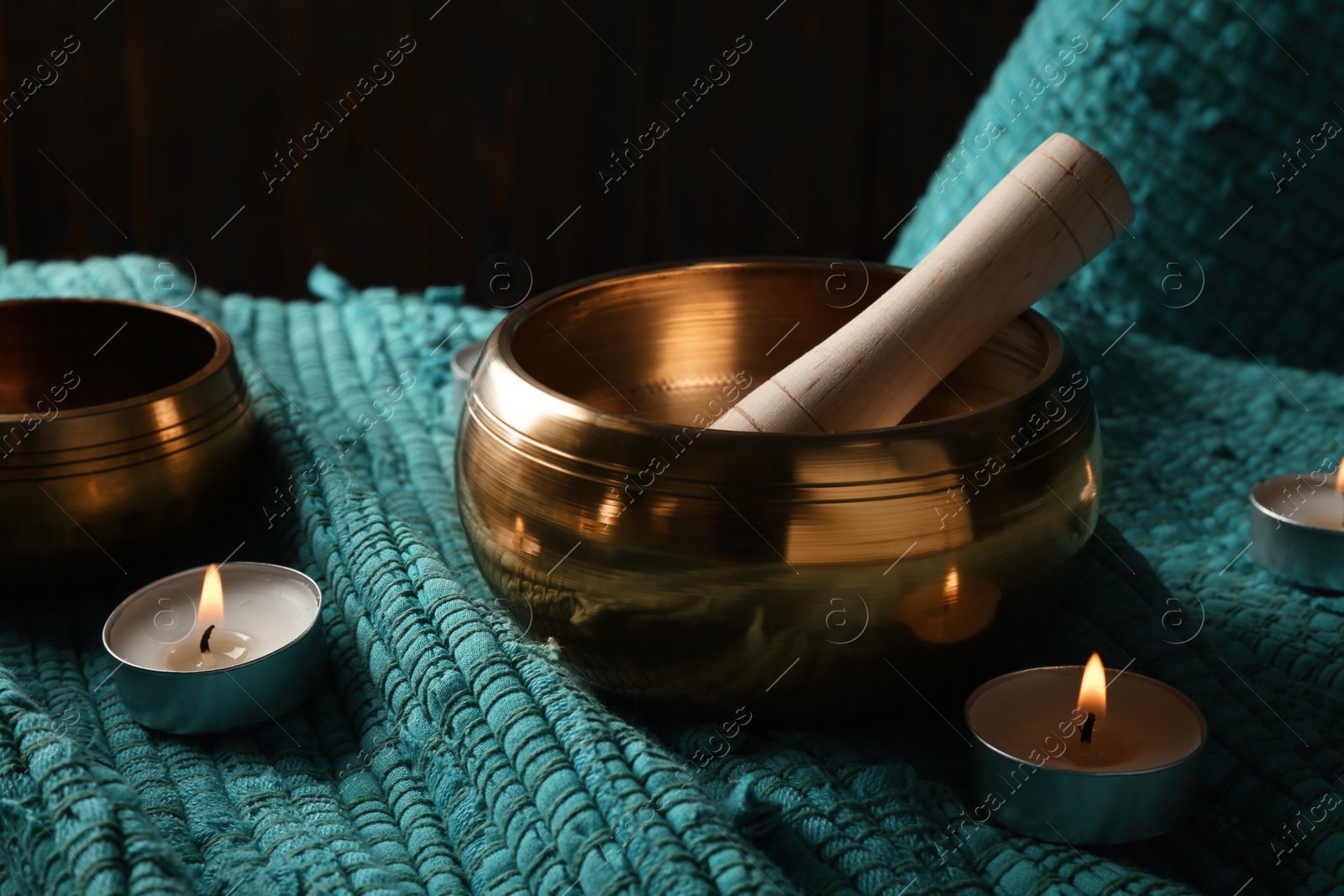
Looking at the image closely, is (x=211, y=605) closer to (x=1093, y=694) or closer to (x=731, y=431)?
(x=731, y=431)

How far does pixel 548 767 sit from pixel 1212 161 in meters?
0.73

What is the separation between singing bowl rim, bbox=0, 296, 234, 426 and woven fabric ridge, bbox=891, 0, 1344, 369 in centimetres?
56

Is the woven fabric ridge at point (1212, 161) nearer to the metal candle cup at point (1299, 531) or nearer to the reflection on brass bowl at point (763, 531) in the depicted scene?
the metal candle cup at point (1299, 531)

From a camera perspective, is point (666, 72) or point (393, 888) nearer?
point (393, 888)

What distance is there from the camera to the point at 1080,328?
93cm

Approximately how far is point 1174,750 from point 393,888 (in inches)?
12.0

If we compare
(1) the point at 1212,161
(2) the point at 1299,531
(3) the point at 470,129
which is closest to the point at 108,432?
(2) the point at 1299,531

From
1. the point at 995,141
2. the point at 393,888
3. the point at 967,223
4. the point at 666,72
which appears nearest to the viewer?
the point at 393,888

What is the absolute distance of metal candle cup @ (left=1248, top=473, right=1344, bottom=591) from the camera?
2.27 ft

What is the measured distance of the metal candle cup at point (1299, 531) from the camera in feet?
2.27

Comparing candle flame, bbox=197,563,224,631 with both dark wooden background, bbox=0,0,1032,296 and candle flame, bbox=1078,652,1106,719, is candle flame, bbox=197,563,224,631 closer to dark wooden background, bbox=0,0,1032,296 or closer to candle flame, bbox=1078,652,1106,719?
candle flame, bbox=1078,652,1106,719

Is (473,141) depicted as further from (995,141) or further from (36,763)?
(36,763)

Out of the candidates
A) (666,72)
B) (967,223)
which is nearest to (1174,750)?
(967,223)

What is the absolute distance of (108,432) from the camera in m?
0.63
